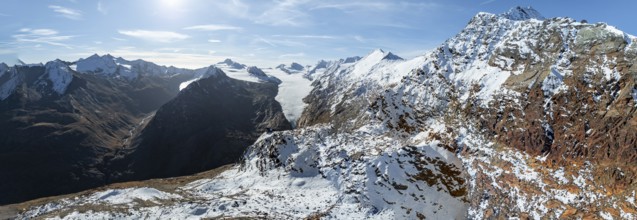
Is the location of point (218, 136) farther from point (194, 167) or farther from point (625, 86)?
point (625, 86)

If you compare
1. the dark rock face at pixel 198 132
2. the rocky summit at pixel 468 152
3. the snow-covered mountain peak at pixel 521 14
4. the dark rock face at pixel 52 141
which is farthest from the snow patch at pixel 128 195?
the snow-covered mountain peak at pixel 521 14

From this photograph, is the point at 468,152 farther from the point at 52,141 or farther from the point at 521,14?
the point at 52,141

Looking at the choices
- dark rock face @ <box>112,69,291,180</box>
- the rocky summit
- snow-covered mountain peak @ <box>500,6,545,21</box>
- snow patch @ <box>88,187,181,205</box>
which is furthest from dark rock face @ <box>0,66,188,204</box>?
snow-covered mountain peak @ <box>500,6,545,21</box>

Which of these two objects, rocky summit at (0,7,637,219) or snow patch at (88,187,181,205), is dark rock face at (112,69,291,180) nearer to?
rocky summit at (0,7,637,219)

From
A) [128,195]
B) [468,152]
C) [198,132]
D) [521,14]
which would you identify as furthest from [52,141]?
[521,14]

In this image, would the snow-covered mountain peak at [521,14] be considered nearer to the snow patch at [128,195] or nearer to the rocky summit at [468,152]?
the rocky summit at [468,152]
